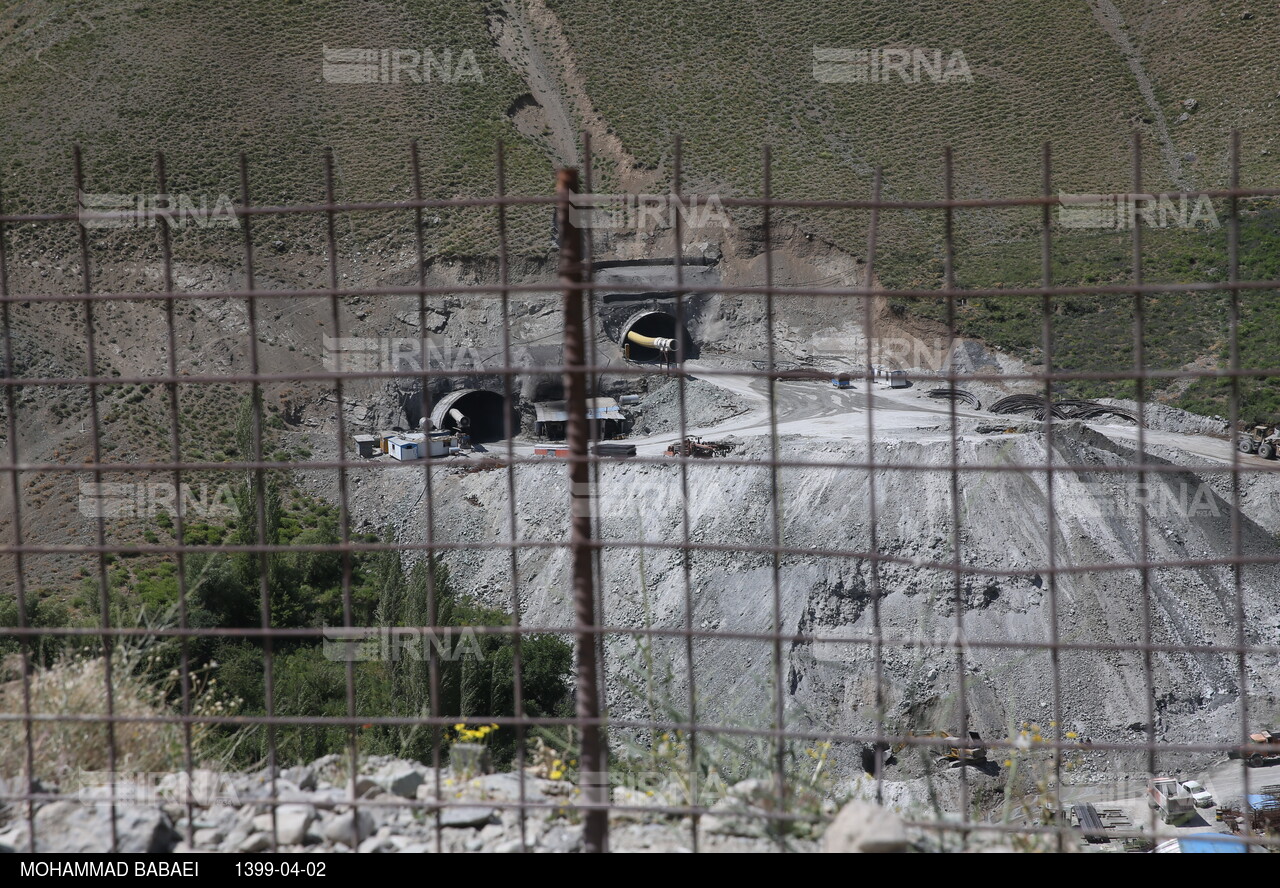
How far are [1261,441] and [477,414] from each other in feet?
66.9

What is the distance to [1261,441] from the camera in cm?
2133

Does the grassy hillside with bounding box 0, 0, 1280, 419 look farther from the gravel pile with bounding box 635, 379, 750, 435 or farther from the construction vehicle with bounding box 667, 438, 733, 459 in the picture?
the construction vehicle with bounding box 667, 438, 733, 459

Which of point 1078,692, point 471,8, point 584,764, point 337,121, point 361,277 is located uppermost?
point 471,8

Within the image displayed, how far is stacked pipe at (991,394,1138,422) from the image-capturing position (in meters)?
23.7

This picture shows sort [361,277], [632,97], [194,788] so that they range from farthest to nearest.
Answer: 1. [632,97]
2. [361,277]
3. [194,788]

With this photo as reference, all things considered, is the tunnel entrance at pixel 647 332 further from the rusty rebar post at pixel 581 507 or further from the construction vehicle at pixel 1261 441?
the rusty rebar post at pixel 581 507

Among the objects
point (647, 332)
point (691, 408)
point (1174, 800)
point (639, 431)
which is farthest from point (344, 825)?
point (647, 332)

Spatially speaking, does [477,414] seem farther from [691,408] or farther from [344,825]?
[344,825]

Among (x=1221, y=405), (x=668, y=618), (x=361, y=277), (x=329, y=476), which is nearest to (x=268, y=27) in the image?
(x=361, y=277)

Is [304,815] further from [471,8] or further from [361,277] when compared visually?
[471,8]

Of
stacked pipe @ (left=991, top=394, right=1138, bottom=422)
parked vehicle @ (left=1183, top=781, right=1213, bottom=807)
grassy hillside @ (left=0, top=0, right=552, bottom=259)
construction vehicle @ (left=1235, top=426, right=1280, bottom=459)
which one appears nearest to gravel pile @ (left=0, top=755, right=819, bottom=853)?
parked vehicle @ (left=1183, top=781, right=1213, bottom=807)

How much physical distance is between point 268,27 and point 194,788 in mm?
43849

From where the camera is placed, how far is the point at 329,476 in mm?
25984

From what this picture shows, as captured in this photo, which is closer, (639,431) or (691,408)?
(691,408)
